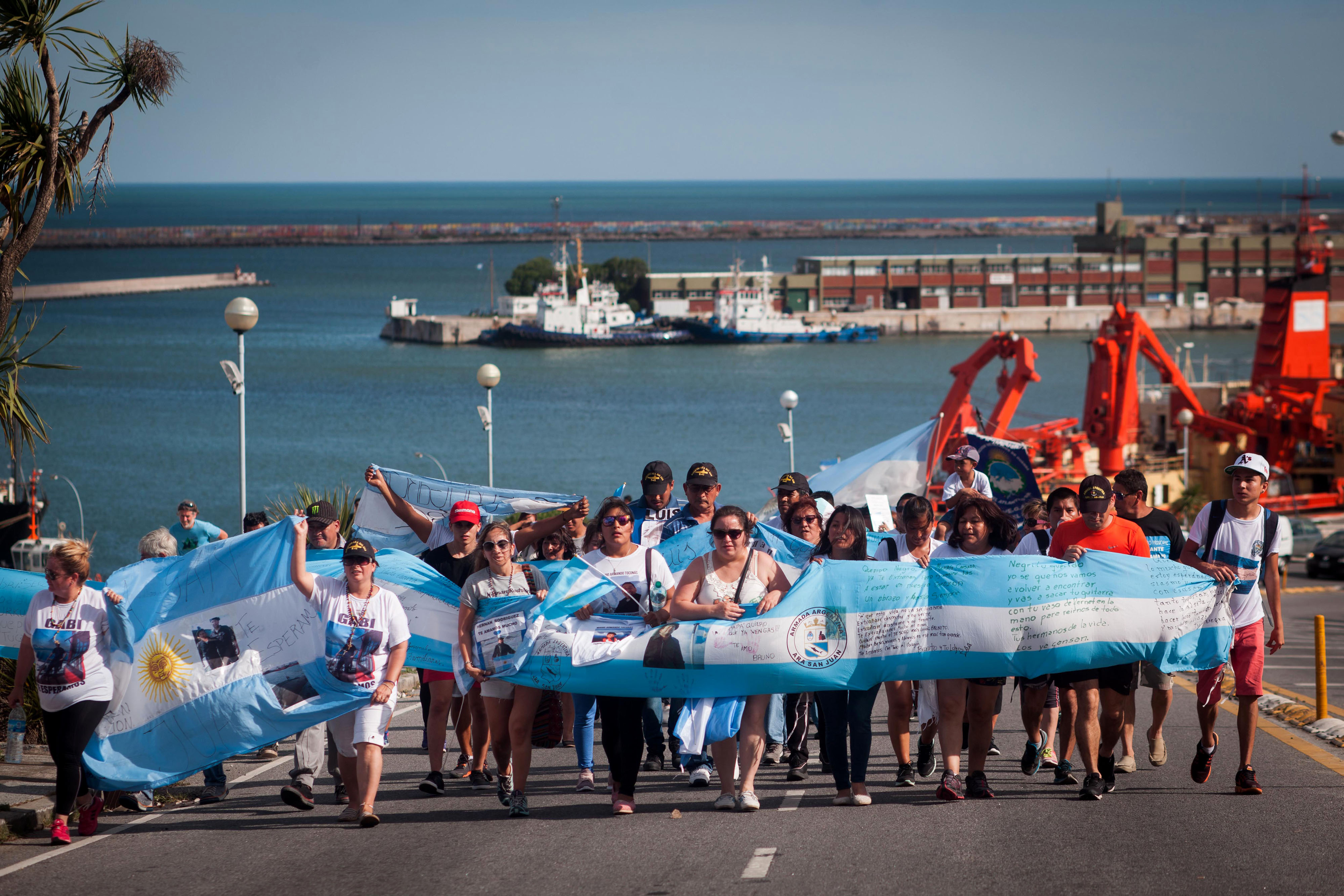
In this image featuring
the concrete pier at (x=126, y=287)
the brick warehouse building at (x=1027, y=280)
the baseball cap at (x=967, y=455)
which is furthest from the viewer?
the concrete pier at (x=126, y=287)

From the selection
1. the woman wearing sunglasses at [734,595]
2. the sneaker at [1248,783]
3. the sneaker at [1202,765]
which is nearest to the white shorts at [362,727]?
the woman wearing sunglasses at [734,595]

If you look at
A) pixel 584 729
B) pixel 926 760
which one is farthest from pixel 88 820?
pixel 926 760

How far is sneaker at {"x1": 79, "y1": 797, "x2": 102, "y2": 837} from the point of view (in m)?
8.75

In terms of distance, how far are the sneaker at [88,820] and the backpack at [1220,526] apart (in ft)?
23.1

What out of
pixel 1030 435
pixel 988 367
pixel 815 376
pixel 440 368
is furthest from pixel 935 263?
pixel 1030 435

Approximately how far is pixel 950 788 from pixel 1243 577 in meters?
2.32

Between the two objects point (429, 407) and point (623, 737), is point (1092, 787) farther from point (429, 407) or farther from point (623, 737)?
point (429, 407)

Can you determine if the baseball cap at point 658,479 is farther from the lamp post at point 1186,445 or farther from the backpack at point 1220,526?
the lamp post at point 1186,445

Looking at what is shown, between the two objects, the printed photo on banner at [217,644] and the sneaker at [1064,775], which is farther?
the sneaker at [1064,775]

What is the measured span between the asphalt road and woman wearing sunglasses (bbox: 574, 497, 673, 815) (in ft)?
0.94

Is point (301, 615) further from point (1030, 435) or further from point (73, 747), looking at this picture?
point (1030, 435)

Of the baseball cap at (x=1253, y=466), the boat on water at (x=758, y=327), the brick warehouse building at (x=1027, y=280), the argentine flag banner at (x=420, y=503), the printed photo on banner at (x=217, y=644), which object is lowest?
the printed photo on banner at (x=217, y=644)

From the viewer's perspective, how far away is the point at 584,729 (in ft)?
32.1

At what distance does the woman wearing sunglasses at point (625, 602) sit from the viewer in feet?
29.4
